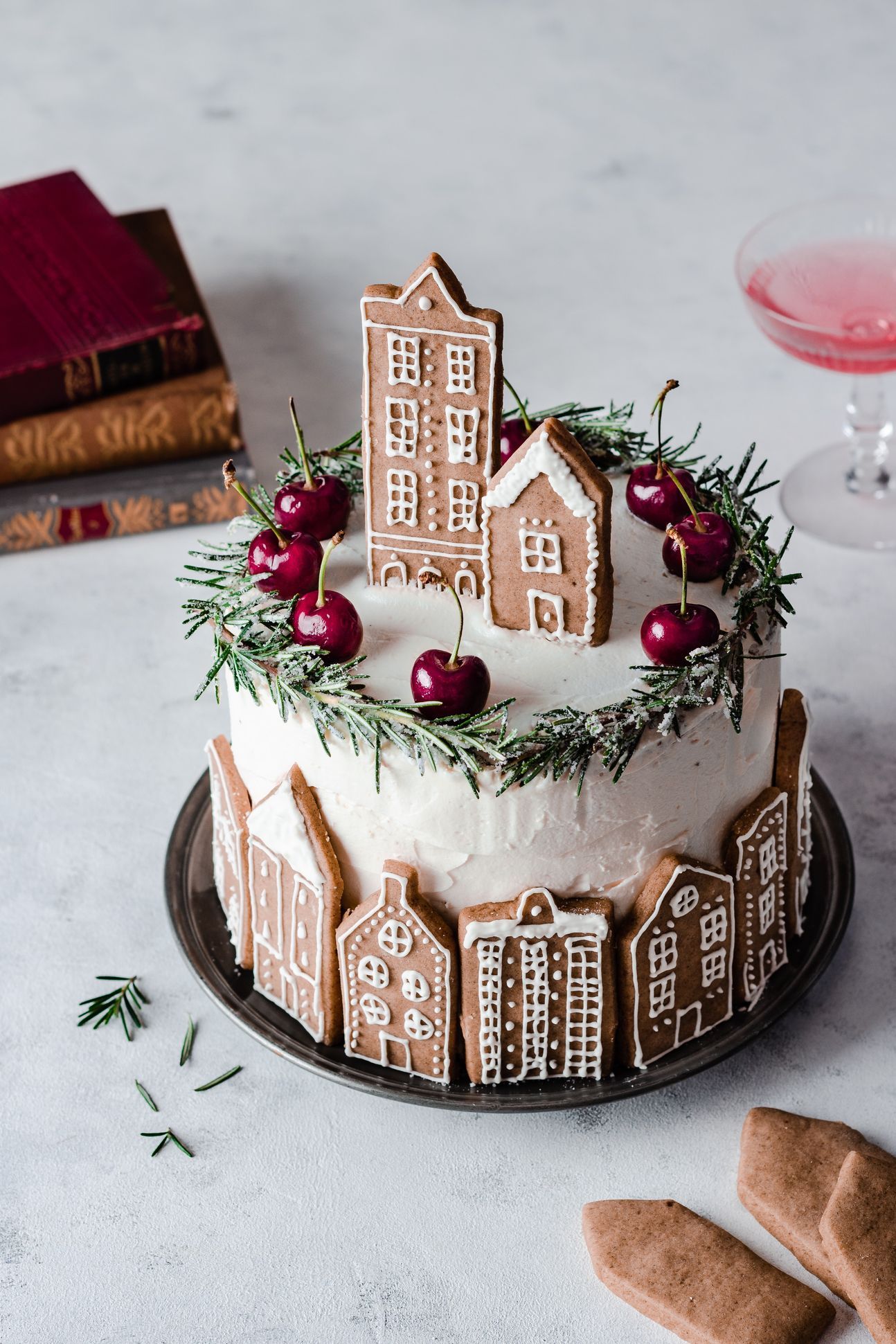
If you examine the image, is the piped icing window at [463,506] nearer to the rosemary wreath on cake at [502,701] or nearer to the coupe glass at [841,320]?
the rosemary wreath on cake at [502,701]

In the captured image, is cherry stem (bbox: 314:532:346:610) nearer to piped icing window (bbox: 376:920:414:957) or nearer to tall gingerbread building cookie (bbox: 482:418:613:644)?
tall gingerbread building cookie (bbox: 482:418:613:644)

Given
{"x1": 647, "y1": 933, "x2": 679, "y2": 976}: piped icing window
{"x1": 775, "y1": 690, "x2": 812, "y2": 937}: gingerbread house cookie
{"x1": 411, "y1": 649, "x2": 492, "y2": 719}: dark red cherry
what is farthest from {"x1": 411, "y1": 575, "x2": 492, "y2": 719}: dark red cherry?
{"x1": 775, "y1": 690, "x2": 812, "y2": 937}: gingerbread house cookie

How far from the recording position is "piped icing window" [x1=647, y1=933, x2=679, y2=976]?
1.93 meters

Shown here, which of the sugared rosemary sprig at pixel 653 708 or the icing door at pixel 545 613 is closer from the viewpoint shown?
the sugared rosemary sprig at pixel 653 708

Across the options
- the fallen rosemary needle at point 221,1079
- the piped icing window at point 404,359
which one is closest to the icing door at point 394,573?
the piped icing window at point 404,359

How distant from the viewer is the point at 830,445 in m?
3.31

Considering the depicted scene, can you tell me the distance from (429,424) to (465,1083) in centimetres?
78

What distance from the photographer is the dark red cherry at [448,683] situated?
1779mm

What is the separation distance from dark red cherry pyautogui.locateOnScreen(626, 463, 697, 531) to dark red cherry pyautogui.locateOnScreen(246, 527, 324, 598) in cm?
40

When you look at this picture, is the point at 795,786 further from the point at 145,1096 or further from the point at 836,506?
the point at 836,506

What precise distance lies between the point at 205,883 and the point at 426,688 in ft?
2.13

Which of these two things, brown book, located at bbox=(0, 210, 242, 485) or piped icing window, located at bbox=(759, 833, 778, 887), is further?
brown book, located at bbox=(0, 210, 242, 485)

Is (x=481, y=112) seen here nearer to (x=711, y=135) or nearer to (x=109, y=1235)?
(x=711, y=135)

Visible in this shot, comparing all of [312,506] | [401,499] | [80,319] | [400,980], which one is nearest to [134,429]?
[80,319]
